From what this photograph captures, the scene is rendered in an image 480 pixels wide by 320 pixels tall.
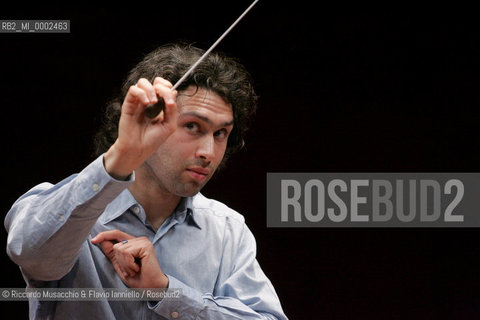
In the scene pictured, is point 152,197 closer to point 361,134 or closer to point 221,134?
point 221,134

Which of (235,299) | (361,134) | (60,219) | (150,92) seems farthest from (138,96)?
(361,134)

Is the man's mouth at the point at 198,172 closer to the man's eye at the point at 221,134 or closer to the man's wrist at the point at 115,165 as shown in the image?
the man's eye at the point at 221,134

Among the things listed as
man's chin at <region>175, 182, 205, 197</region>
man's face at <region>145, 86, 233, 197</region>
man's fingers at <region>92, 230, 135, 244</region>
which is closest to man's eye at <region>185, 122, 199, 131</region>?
man's face at <region>145, 86, 233, 197</region>

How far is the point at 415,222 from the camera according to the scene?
1.99m

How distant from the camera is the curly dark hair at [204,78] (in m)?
1.24

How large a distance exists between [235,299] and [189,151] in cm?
30

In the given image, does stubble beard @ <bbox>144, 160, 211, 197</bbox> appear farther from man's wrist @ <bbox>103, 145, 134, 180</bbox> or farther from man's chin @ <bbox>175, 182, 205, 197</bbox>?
man's wrist @ <bbox>103, 145, 134, 180</bbox>

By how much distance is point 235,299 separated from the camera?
1.16 metres

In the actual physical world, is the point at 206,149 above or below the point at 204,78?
below

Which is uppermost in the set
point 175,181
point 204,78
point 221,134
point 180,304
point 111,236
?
point 204,78

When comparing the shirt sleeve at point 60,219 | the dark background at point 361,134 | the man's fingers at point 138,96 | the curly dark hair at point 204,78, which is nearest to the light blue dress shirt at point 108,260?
the shirt sleeve at point 60,219

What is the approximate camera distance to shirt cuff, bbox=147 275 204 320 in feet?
3.54

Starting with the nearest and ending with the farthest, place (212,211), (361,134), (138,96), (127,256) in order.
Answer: (138,96)
(127,256)
(212,211)
(361,134)

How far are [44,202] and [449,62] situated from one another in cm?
153
